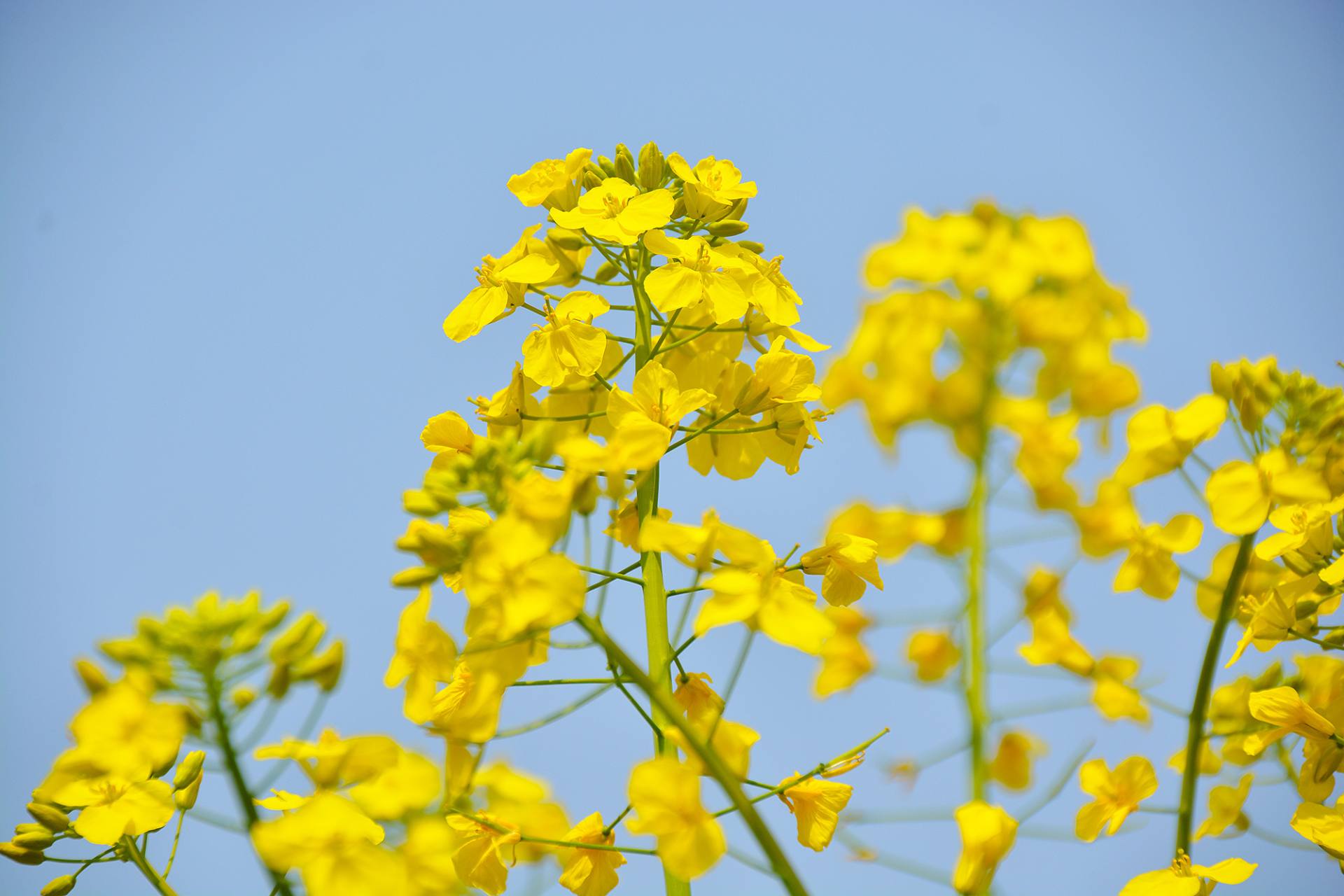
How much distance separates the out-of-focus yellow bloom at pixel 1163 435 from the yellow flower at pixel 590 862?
673mm

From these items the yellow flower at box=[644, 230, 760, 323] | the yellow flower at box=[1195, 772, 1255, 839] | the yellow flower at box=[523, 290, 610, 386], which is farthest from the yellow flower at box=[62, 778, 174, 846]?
the yellow flower at box=[1195, 772, 1255, 839]

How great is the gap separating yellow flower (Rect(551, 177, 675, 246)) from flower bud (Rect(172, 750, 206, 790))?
712 millimetres

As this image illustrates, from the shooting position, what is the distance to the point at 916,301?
3.70 ft

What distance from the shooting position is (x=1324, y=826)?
1.14m

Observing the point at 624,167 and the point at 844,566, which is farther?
the point at 624,167

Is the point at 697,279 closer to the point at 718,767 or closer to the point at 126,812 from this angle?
the point at 718,767

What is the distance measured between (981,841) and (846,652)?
0.29 metres

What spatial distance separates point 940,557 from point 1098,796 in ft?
1.35

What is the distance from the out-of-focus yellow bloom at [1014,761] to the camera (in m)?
1.19

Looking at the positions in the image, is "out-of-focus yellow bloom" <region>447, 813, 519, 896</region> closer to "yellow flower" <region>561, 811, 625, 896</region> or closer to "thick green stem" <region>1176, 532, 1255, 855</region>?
"yellow flower" <region>561, 811, 625, 896</region>

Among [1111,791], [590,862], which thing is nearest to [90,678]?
[590,862]

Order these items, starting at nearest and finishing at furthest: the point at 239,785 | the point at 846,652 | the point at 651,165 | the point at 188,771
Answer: the point at 239,785
the point at 188,771
the point at 846,652
the point at 651,165

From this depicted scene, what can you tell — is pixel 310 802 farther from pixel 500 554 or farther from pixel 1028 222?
pixel 1028 222

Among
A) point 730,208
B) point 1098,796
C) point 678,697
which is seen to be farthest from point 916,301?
point 1098,796
